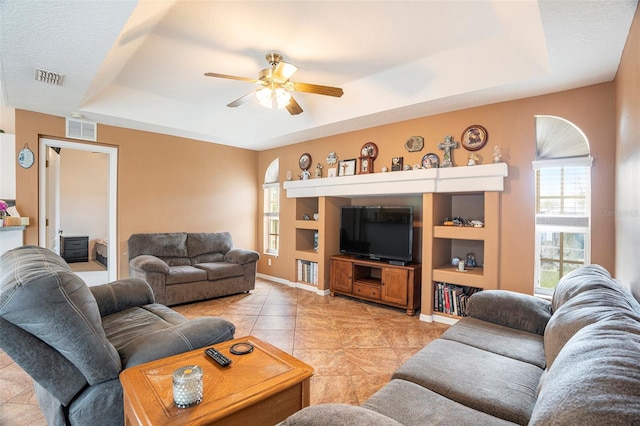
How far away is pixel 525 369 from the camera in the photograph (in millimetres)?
1666

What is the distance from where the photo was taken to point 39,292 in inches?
51.3

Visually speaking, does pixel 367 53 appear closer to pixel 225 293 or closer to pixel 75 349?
pixel 75 349

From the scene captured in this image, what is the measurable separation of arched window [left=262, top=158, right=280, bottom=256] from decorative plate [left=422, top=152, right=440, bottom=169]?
9.88 feet

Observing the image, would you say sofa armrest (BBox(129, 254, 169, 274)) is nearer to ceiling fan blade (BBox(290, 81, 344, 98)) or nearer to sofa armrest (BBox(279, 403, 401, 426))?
ceiling fan blade (BBox(290, 81, 344, 98))

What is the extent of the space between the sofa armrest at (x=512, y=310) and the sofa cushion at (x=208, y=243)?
13.4ft

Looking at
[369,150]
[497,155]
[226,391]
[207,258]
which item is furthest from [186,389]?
[207,258]

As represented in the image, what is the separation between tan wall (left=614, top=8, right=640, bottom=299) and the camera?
1.84 metres

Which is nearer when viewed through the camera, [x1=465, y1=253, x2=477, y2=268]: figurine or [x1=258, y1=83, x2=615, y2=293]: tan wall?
[x1=258, y1=83, x2=615, y2=293]: tan wall

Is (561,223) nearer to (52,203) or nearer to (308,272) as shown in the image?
(308,272)

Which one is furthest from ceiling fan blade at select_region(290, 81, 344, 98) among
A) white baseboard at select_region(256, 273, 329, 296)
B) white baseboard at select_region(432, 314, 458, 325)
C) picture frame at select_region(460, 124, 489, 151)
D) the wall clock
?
the wall clock

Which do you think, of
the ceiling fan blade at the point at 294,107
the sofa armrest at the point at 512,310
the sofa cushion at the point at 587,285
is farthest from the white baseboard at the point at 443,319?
the ceiling fan blade at the point at 294,107

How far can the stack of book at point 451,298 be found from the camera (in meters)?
3.67

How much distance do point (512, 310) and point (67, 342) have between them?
2.74 meters

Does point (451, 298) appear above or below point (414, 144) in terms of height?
below
